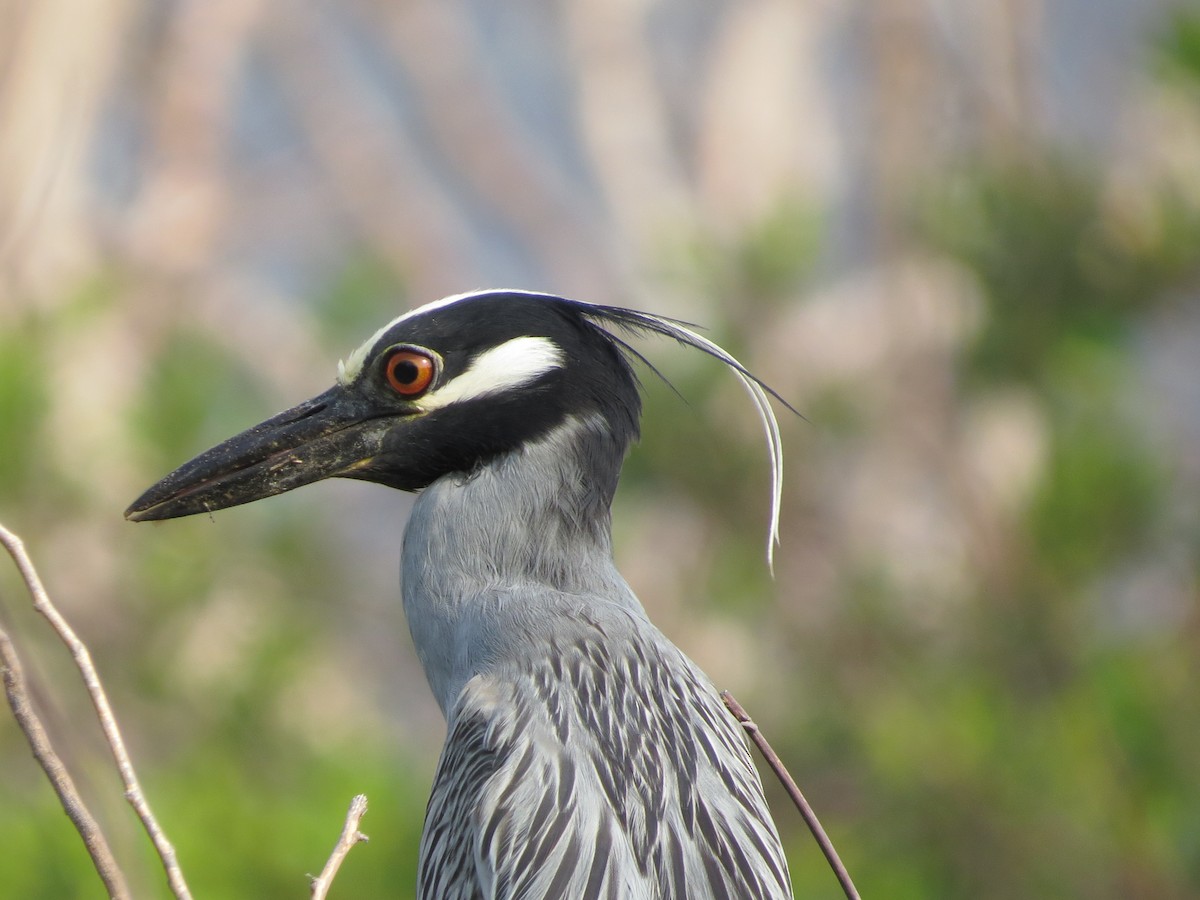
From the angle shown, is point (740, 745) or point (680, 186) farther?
point (680, 186)

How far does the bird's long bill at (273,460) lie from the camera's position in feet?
8.52

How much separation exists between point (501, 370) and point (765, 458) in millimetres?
2793

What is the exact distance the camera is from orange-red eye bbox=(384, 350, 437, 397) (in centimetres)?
263

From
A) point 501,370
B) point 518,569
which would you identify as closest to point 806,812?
point 518,569

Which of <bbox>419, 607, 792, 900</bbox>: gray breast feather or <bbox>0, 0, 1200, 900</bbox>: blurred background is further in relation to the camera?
<bbox>0, 0, 1200, 900</bbox>: blurred background

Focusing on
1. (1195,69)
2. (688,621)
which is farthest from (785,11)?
(1195,69)

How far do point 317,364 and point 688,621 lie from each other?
9.37 ft

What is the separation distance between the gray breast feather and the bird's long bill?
508 mm

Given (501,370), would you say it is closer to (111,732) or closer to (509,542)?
(509,542)

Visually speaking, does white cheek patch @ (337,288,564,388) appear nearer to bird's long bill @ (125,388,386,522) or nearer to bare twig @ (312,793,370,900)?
bird's long bill @ (125,388,386,522)

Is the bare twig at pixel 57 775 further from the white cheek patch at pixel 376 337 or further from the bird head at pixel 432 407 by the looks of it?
the white cheek patch at pixel 376 337

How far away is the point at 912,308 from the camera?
7.43m

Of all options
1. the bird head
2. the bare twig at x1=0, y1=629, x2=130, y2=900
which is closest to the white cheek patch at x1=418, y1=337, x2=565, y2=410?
the bird head

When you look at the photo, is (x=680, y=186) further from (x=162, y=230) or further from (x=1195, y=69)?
(x=1195, y=69)
